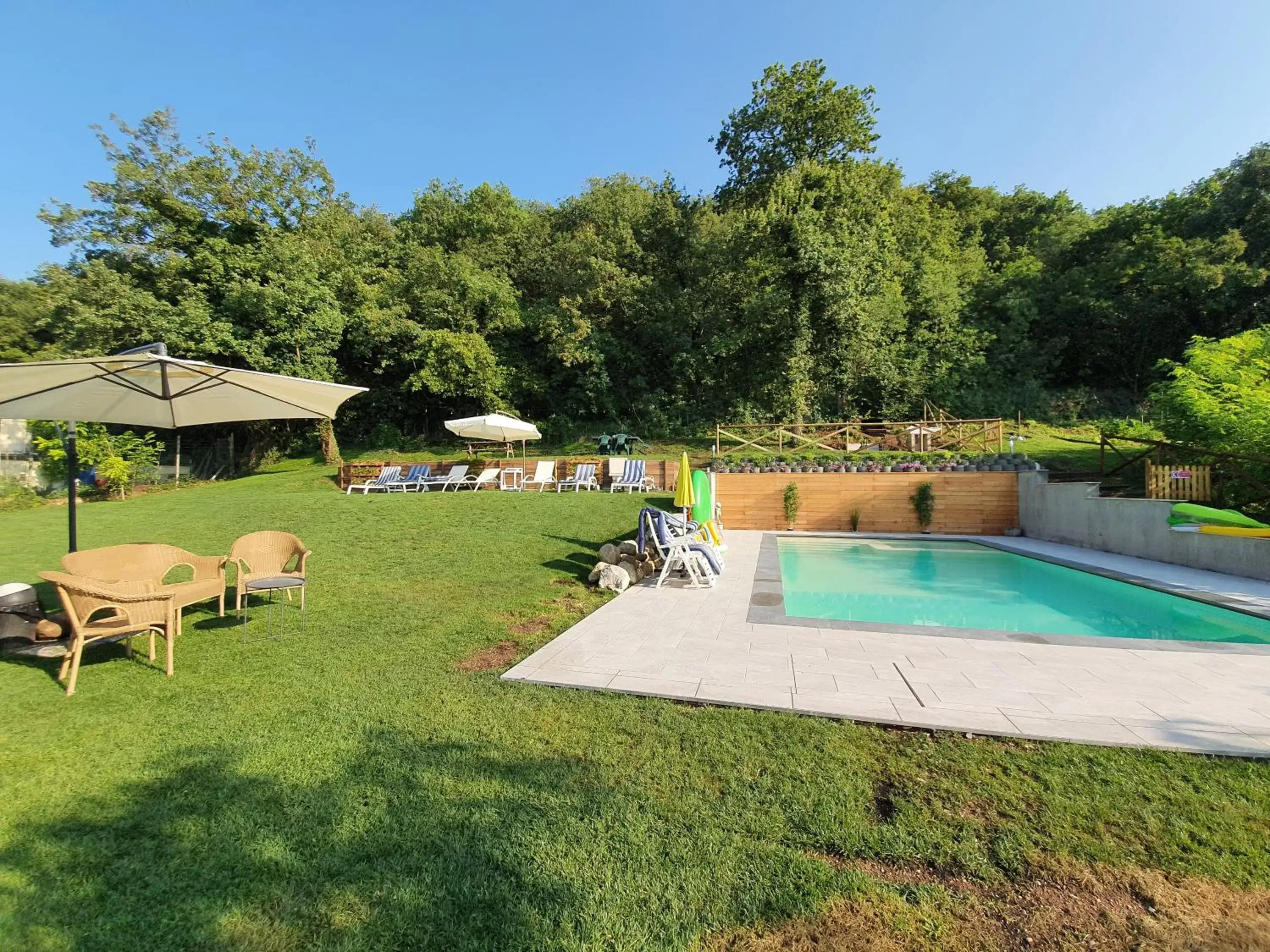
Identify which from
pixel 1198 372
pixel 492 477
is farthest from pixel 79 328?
pixel 1198 372

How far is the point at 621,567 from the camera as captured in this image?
261 inches

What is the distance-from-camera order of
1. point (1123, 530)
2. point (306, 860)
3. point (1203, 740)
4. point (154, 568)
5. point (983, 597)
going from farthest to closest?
point (1123, 530) → point (983, 597) → point (154, 568) → point (1203, 740) → point (306, 860)

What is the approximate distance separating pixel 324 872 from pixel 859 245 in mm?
21263

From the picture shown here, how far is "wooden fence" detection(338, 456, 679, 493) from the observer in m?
14.4

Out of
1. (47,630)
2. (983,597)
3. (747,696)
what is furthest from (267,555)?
(983,597)

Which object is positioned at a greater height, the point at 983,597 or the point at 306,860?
the point at 306,860

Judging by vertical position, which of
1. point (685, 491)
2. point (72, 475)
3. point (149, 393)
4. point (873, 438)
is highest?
point (149, 393)

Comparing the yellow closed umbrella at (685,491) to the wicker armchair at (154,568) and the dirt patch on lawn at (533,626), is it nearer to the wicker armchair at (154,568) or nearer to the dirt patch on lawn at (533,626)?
the dirt patch on lawn at (533,626)

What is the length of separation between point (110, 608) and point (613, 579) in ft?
13.9

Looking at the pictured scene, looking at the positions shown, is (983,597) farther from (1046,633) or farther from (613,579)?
(613,579)

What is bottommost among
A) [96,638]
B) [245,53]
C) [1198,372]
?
[96,638]

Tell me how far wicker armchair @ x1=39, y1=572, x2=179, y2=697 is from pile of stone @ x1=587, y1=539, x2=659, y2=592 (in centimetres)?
383

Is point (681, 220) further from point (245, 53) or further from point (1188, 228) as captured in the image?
point (1188, 228)

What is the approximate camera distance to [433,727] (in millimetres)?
2938
